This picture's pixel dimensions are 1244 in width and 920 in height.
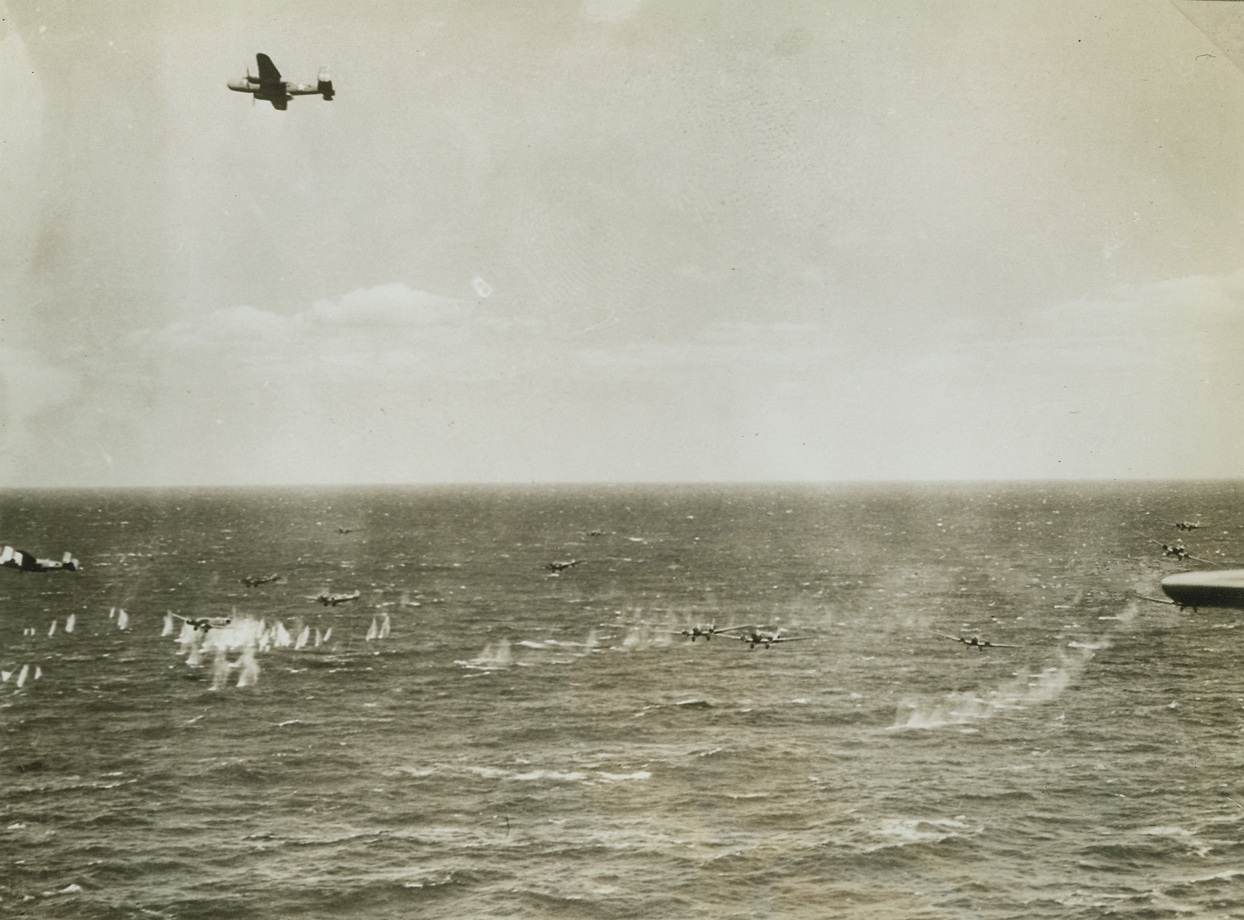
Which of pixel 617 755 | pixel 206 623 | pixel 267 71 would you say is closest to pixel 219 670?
pixel 206 623

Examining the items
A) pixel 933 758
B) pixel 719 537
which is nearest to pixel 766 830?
pixel 933 758

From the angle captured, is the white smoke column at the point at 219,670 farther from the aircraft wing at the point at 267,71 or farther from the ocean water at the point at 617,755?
the aircraft wing at the point at 267,71

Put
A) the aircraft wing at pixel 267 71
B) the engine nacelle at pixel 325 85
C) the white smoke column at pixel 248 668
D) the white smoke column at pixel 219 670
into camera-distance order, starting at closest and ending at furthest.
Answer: the aircraft wing at pixel 267 71 < the engine nacelle at pixel 325 85 < the white smoke column at pixel 219 670 < the white smoke column at pixel 248 668

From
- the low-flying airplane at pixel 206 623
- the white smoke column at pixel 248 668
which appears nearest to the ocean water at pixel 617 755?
the white smoke column at pixel 248 668

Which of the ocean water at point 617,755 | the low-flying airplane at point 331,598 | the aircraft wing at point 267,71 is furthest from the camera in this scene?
the low-flying airplane at point 331,598

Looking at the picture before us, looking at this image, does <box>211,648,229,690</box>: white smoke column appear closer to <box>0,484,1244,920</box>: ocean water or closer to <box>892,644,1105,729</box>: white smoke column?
<box>0,484,1244,920</box>: ocean water

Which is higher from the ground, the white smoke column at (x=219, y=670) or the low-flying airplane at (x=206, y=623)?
the low-flying airplane at (x=206, y=623)

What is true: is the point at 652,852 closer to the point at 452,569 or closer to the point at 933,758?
the point at 933,758
